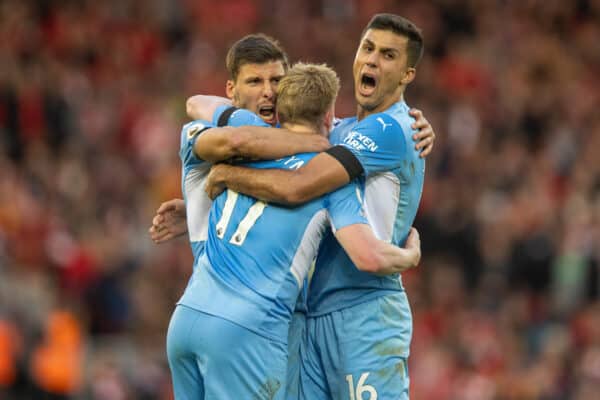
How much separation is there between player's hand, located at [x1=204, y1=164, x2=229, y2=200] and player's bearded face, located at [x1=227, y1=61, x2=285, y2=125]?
443 mm

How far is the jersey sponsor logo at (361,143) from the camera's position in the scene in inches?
245

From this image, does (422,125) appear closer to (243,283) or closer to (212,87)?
(243,283)

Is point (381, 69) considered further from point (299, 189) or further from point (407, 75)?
point (299, 189)

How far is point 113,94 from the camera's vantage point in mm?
15625

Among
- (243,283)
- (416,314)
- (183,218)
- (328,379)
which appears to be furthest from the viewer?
(416,314)

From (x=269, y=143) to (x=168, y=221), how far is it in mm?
1250

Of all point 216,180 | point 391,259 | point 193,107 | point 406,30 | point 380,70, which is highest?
point 406,30

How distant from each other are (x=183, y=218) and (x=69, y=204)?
269 inches

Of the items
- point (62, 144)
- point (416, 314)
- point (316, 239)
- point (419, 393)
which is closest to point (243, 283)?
point (316, 239)

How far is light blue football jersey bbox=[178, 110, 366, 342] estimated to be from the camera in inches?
234

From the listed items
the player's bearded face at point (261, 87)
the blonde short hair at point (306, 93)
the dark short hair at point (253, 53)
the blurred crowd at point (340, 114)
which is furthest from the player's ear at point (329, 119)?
the blurred crowd at point (340, 114)

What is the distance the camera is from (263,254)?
600 cm

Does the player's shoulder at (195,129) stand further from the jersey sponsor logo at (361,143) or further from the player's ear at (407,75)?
the player's ear at (407,75)

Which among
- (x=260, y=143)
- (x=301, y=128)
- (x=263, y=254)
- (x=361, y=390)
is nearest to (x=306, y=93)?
(x=301, y=128)
